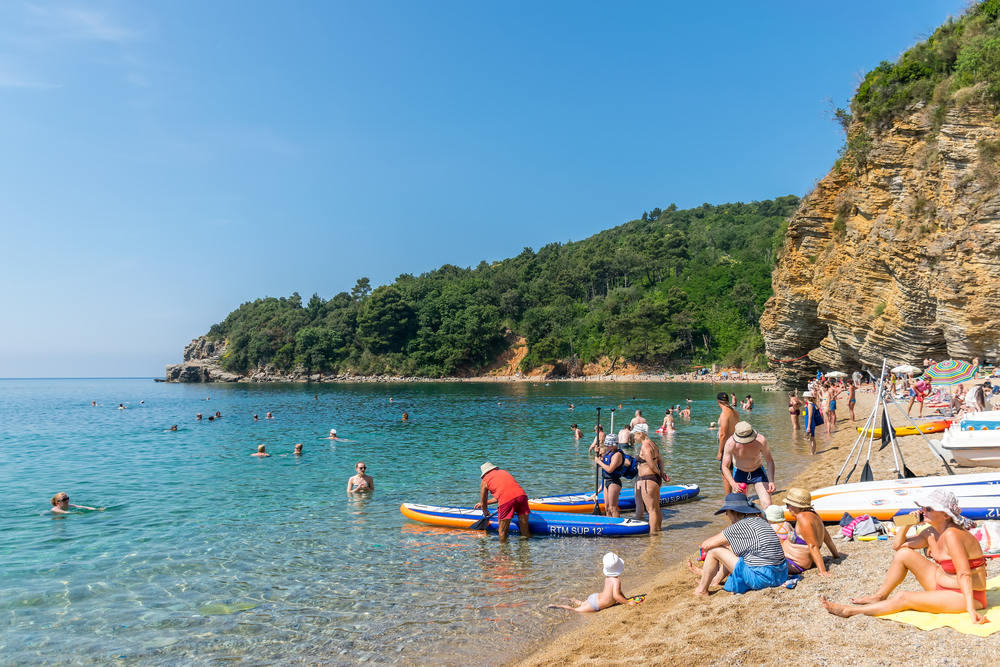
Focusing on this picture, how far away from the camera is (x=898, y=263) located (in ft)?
69.5

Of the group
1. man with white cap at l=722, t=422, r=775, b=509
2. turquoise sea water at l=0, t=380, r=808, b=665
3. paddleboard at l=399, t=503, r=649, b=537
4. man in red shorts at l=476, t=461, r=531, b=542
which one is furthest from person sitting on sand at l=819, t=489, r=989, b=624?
man in red shorts at l=476, t=461, r=531, b=542

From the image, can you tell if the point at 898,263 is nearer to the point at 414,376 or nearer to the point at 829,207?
the point at 829,207

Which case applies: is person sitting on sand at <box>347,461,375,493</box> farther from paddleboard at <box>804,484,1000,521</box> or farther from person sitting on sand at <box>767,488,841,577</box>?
person sitting on sand at <box>767,488,841,577</box>

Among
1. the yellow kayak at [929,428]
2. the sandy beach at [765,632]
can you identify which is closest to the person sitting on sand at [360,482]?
the sandy beach at [765,632]

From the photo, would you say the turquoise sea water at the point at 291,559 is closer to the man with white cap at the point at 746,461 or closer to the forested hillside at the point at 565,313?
the man with white cap at the point at 746,461

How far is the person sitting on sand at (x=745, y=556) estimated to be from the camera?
5.54 metres

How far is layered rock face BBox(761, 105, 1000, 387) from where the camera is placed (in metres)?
18.0

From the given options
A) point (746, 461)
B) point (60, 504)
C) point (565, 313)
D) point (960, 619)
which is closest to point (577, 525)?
point (746, 461)

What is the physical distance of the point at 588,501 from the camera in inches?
419

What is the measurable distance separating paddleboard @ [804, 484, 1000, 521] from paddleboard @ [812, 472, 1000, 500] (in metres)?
0.08

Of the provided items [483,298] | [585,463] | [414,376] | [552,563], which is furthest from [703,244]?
[552,563]

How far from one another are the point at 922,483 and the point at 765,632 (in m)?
4.69

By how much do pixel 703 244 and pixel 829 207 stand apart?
7685 centimetres

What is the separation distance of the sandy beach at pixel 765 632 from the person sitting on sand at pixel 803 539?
0.41 feet
